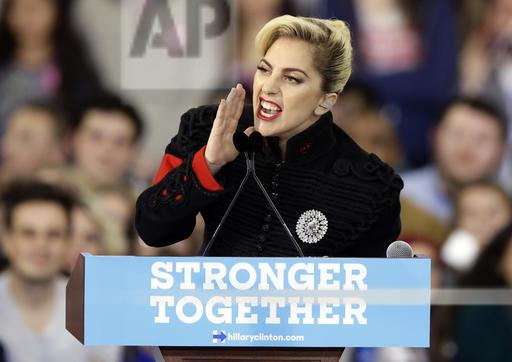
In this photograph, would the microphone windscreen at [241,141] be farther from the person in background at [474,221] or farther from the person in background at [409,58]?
the person in background at [474,221]

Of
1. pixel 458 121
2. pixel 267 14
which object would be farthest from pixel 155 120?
pixel 458 121

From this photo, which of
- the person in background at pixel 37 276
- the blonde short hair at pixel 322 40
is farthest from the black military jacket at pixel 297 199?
the person in background at pixel 37 276

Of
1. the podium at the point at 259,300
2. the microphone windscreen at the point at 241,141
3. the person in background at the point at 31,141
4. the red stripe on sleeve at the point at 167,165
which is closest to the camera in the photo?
the podium at the point at 259,300

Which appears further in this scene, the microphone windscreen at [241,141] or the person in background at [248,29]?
the person in background at [248,29]

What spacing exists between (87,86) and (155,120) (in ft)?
1.19

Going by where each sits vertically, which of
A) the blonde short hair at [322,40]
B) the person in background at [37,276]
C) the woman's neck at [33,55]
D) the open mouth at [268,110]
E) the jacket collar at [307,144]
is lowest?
the person in background at [37,276]

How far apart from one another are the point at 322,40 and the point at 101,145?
3.13 m

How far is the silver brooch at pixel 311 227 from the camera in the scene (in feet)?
8.68

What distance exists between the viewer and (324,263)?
2.43 meters

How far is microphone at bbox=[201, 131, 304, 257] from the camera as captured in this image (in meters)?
2.55

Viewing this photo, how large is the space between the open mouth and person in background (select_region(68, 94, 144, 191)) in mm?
2992

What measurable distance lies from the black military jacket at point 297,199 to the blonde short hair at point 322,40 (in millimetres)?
111

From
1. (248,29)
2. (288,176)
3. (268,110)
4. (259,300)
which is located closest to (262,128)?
(268,110)

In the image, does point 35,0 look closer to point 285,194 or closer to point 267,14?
point 267,14
